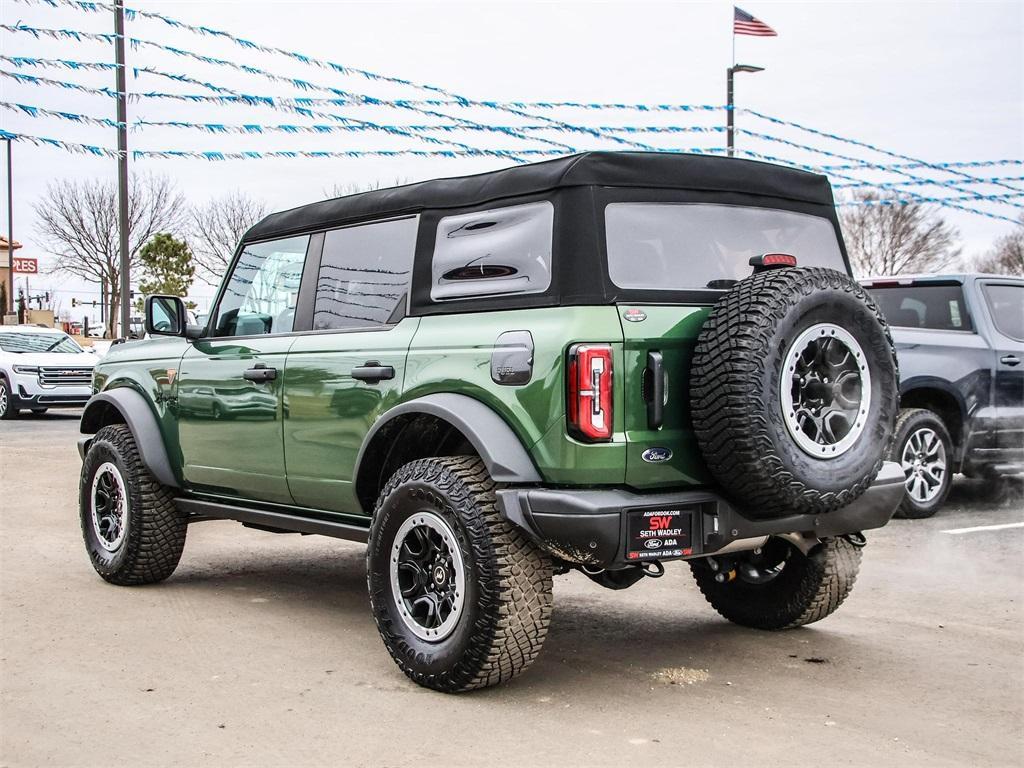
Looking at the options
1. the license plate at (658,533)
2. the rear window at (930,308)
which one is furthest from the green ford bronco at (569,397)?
the rear window at (930,308)

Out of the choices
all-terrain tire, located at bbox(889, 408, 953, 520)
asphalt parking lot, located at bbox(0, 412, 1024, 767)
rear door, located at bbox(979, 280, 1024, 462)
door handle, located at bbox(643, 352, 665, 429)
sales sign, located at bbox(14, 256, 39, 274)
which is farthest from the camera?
sales sign, located at bbox(14, 256, 39, 274)

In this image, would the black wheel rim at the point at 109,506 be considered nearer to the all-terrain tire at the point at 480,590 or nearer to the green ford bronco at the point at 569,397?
the green ford bronco at the point at 569,397

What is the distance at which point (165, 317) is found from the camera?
648 cm

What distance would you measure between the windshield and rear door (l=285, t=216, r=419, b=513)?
16.2 metres

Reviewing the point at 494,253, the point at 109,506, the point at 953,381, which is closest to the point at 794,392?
the point at 494,253

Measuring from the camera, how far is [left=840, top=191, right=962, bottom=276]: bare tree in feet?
150

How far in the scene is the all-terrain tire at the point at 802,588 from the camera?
5.39 metres

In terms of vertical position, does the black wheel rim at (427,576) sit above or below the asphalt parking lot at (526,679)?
above

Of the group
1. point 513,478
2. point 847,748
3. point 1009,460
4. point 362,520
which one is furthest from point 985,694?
point 1009,460

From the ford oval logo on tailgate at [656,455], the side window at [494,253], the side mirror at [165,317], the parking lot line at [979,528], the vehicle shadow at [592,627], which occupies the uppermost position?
the side window at [494,253]

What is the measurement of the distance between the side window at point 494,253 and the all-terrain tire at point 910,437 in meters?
4.91

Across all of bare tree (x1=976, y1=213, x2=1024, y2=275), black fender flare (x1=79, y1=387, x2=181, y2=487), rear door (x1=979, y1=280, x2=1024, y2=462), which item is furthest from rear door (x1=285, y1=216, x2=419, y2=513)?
bare tree (x1=976, y1=213, x2=1024, y2=275)

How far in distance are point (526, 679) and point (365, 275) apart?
1.95m

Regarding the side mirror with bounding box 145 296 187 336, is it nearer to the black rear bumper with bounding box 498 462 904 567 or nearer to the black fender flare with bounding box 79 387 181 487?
the black fender flare with bounding box 79 387 181 487
